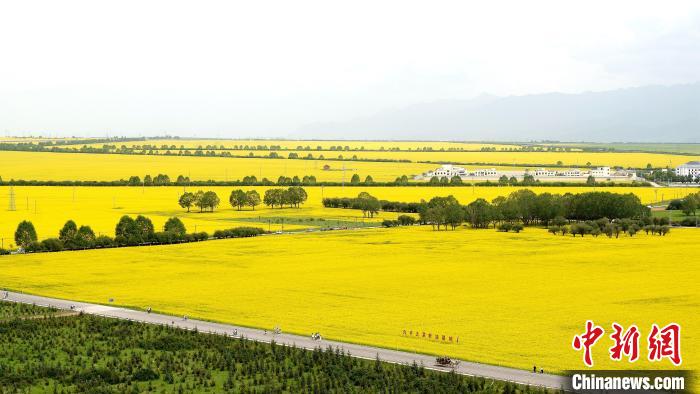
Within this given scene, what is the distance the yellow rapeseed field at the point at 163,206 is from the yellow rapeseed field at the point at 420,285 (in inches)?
624

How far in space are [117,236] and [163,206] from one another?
3610 centimetres

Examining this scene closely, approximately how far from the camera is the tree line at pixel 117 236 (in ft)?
254

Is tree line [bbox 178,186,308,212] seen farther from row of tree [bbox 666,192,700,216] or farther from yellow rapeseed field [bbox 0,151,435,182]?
yellow rapeseed field [bbox 0,151,435,182]

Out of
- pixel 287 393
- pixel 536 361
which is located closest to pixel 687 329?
pixel 536 361

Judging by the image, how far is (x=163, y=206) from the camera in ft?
388

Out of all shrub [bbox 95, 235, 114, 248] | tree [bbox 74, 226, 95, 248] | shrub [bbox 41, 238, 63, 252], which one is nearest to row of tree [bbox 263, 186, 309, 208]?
shrub [bbox 95, 235, 114, 248]

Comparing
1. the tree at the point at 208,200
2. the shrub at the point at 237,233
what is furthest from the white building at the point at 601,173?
the shrub at the point at 237,233

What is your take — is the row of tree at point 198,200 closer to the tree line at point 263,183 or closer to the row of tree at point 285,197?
the row of tree at point 285,197

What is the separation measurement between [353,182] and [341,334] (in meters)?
116

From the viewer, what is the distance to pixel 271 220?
104 metres

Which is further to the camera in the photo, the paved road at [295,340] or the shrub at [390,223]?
the shrub at [390,223]

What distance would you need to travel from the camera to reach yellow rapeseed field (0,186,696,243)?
97.4 m

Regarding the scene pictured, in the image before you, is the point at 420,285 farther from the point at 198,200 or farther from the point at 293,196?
the point at 293,196

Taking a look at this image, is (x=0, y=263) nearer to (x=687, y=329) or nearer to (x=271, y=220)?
(x=271, y=220)
